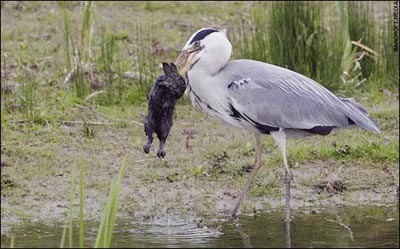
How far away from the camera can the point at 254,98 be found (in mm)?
6836

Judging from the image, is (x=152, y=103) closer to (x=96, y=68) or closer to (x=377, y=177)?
(x=377, y=177)

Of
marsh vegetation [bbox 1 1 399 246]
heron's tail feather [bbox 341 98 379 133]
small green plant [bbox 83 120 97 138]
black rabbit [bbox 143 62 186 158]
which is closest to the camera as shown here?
black rabbit [bbox 143 62 186 158]

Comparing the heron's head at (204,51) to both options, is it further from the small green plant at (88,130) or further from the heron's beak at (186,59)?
the small green plant at (88,130)

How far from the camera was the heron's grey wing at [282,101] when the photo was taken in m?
6.84

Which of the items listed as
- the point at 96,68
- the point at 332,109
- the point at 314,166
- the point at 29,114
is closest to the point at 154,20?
the point at 96,68

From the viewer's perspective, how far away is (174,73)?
21.6ft

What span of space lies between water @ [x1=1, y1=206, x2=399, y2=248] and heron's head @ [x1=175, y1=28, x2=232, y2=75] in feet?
3.22

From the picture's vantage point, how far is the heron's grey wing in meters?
6.84

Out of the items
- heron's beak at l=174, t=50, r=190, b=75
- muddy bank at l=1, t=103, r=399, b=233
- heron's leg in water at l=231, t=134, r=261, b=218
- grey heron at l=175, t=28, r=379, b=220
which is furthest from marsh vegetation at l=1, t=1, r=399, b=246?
heron's beak at l=174, t=50, r=190, b=75

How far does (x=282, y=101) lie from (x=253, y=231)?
932mm

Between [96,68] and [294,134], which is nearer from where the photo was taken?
[294,134]

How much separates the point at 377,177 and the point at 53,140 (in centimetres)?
248

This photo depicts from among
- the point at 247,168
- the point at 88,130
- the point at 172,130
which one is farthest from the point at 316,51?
the point at 88,130

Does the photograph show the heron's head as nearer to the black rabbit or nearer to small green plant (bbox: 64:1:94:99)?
the black rabbit
